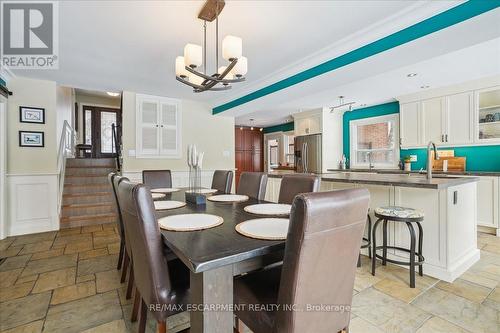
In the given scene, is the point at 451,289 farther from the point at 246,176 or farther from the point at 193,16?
the point at 193,16

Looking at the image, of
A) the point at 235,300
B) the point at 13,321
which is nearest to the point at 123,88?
the point at 13,321

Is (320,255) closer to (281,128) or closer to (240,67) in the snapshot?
(240,67)

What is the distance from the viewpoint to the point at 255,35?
2.47 metres

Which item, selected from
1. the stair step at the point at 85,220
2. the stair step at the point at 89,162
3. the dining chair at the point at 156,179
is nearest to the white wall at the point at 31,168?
the stair step at the point at 85,220

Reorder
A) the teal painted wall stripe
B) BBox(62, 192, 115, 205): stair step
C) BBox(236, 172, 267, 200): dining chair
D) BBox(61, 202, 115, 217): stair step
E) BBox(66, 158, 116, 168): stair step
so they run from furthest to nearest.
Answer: BBox(66, 158, 116, 168): stair step
BBox(62, 192, 115, 205): stair step
BBox(61, 202, 115, 217): stair step
BBox(236, 172, 267, 200): dining chair
the teal painted wall stripe

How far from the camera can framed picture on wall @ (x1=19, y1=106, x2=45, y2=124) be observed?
3.58 metres

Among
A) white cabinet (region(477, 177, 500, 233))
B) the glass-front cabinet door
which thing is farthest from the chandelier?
the glass-front cabinet door

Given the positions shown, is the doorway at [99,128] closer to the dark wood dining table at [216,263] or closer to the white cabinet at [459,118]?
the dark wood dining table at [216,263]

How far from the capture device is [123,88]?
4.19 m

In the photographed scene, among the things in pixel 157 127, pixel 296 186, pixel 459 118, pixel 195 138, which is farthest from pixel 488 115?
pixel 157 127

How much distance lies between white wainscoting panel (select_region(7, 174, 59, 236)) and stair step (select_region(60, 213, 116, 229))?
0.42ft

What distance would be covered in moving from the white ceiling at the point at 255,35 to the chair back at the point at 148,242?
1.70 meters

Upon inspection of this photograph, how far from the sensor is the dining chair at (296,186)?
6.08ft

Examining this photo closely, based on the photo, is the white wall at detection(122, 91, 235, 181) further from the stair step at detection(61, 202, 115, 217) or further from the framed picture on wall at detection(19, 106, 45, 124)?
the framed picture on wall at detection(19, 106, 45, 124)
